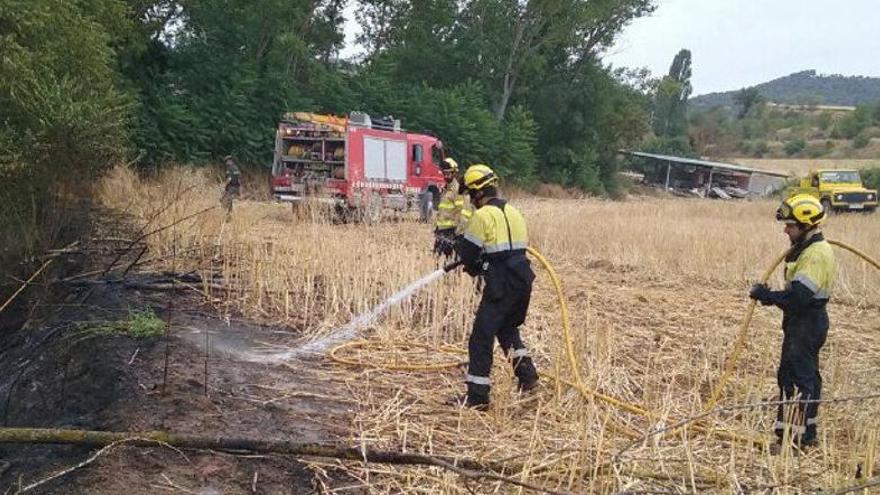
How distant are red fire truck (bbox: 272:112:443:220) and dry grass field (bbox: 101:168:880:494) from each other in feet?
10.2

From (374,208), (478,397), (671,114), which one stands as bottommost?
(478,397)

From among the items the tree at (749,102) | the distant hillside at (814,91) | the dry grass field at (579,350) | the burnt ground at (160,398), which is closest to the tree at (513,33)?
the dry grass field at (579,350)

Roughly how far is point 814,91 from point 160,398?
15534cm

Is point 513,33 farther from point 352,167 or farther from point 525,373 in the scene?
point 525,373

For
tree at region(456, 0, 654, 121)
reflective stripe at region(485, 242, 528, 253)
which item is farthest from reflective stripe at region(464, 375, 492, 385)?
tree at region(456, 0, 654, 121)

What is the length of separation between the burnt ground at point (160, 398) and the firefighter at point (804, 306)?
2.84m

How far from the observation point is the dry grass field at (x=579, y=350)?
14.3 feet

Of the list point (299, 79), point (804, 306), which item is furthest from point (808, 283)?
point (299, 79)

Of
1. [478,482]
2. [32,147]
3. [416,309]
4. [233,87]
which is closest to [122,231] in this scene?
[32,147]

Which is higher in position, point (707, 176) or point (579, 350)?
point (707, 176)

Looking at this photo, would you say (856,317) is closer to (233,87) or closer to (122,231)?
(122,231)

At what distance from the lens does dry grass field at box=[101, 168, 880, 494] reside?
4352 millimetres

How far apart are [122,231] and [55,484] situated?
7.57 m

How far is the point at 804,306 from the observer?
16.9 ft
